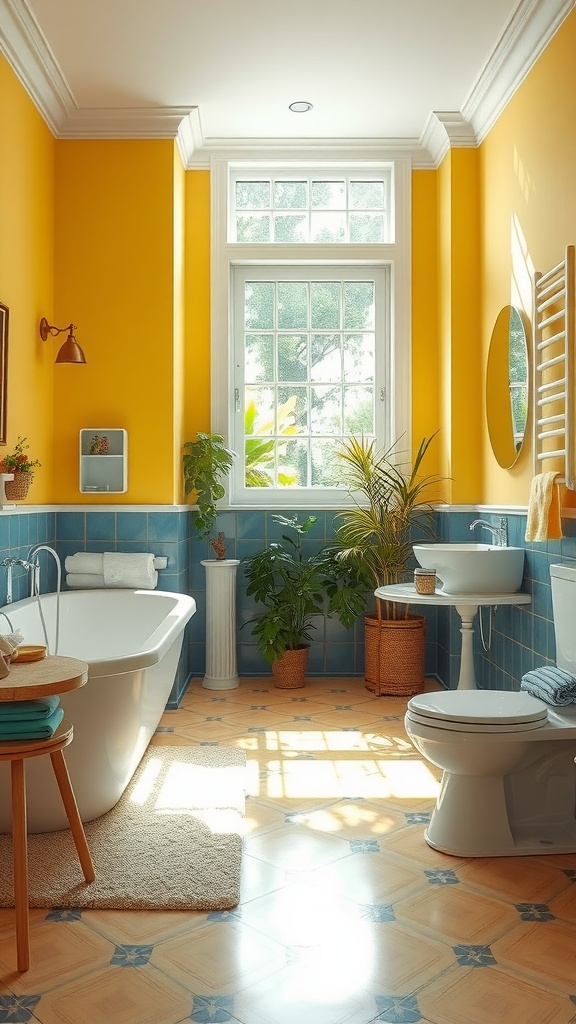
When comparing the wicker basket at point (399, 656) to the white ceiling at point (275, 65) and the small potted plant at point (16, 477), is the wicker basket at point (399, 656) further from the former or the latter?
the white ceiling at point (275, 65)

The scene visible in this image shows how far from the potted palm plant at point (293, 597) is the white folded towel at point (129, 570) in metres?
0.68

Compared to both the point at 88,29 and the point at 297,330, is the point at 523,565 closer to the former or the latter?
the point at 297,330

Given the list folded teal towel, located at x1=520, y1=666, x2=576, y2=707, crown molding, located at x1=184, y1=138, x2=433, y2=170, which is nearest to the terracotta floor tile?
folded teal towel, located at x1=520, y1=666, x2=576, y2=707

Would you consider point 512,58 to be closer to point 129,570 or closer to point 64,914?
point 129,570

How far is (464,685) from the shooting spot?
366 cm

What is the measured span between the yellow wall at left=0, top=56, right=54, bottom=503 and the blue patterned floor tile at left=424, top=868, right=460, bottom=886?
233 centimetres

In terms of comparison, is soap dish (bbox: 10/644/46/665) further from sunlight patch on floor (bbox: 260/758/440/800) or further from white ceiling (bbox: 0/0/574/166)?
white ceiling (bbox: 0/0/574/166)

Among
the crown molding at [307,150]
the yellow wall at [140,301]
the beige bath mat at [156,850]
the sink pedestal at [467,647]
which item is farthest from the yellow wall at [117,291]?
the beige bath mat at [156,850]

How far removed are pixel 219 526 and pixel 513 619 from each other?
5.97 ft

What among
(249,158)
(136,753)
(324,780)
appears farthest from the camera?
(249,158)

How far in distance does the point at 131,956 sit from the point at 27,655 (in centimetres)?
76

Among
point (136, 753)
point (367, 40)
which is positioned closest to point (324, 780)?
point (136, 753)

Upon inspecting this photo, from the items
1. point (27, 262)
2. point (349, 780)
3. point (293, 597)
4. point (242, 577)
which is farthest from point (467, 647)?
point (27, 262)

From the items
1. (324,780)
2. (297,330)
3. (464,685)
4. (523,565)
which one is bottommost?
(324,780)
